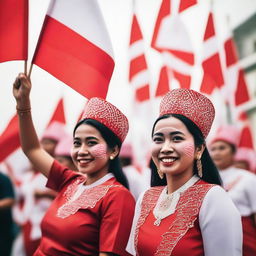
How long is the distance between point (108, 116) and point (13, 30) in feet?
3.41

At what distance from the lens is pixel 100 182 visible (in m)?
3.31

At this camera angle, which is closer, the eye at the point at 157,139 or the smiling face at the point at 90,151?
the eye at the point at 157,139

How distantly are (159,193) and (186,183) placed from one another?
9.1 inches

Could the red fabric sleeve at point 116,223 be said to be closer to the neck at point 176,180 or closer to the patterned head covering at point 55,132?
the neck at point 176,180

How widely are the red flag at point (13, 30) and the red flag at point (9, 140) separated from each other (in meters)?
0.68

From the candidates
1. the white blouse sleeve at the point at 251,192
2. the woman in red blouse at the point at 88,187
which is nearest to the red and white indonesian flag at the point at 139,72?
the white blouse sleeve at the point at 251,192

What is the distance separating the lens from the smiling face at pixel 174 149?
108 inches

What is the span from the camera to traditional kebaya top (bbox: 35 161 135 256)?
3.00m

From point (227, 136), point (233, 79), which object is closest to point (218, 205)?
point (227, 136)

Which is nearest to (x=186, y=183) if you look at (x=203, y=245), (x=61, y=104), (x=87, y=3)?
(x=203, y=245)

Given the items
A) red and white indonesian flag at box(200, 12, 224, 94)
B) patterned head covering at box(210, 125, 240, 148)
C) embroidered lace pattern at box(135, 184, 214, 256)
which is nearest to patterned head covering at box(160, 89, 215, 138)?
embroidered lace pattern at box(135, 184, 214, 256)

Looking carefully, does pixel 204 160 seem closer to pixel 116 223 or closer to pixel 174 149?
pixel 174 149

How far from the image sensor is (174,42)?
21.8 feet

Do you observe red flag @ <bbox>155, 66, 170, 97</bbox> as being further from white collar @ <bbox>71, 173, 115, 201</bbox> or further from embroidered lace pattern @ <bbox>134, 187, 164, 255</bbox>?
embroidered lace pattern @ <bbox>134, 187, 164, 255</bbox>
